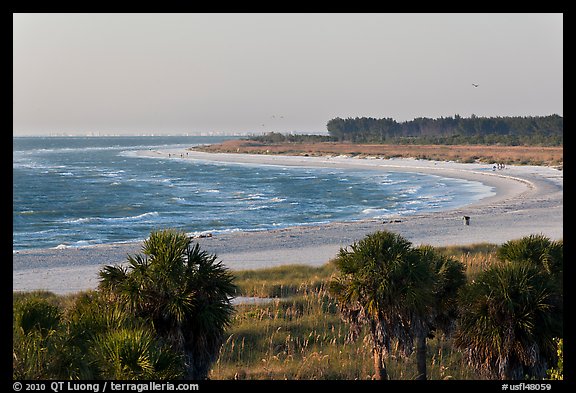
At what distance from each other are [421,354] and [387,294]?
60.7 inches

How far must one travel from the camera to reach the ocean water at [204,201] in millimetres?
41531

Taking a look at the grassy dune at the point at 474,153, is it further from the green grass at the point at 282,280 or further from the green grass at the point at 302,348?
the green grass at the point at 302,348

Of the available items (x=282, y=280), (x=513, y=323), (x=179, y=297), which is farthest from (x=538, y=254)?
(x=282, y=280)

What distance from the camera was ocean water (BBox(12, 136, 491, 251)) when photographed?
41.5 metres

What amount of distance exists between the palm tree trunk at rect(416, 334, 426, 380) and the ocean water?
1117 inches

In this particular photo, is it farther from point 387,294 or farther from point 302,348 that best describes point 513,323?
point 302,348

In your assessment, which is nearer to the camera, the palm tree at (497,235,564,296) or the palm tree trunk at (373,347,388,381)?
the palm tree trunk at (373,347,388,381)

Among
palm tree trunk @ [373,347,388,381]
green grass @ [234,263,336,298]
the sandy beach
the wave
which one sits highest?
palm tree trunk @ [373,347,388,381]

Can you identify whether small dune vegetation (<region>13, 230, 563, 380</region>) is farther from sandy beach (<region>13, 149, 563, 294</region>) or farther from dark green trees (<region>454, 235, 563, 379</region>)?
sandy beach (<region>13, 149, 563, 294</region>)

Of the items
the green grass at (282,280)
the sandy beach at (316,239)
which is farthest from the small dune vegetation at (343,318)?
the sandy beach at (316,239)
